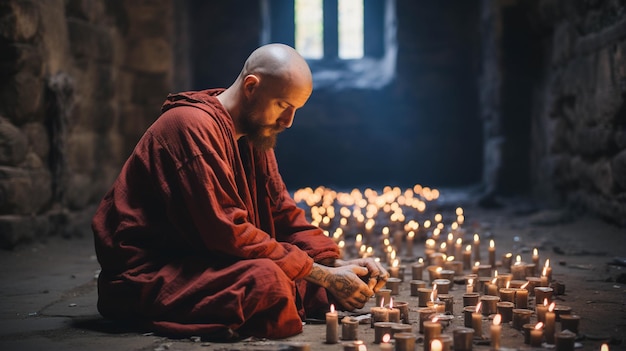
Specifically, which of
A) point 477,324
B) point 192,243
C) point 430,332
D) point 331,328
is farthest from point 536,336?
point 192,243

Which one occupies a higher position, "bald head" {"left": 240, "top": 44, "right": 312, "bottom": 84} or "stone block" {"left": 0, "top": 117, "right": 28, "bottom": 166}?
"bald head" {"left": 240, "top": 44, "right": 312, "bottom": 84}

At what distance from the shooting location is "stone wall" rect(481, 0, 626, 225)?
6.31 m

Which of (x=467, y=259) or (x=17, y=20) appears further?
(x=17, y=20)

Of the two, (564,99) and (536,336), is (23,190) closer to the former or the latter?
(536,336)

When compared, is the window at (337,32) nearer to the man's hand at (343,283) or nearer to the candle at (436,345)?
the man's hand at (343,283)

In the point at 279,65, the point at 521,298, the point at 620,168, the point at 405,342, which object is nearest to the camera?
the point at 405,342

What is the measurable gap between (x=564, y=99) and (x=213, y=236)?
6007 mm

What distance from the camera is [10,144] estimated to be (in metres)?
5.57

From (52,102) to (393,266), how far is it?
10.9ft

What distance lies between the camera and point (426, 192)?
10.1 meters

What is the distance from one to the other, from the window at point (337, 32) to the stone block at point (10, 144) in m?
→ 7.83

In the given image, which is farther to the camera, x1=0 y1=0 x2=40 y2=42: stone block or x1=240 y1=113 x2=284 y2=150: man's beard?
x1=0 y1=0 x2=40 y2=42: stone block

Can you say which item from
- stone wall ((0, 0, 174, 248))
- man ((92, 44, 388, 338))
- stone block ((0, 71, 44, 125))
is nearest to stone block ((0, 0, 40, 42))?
stone wall ((0, 0, 174, 248))

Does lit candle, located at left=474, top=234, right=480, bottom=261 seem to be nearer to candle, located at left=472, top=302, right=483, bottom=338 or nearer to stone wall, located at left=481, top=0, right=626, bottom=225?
stone wall, located at left=481, top=0, right=626, bottom=225
